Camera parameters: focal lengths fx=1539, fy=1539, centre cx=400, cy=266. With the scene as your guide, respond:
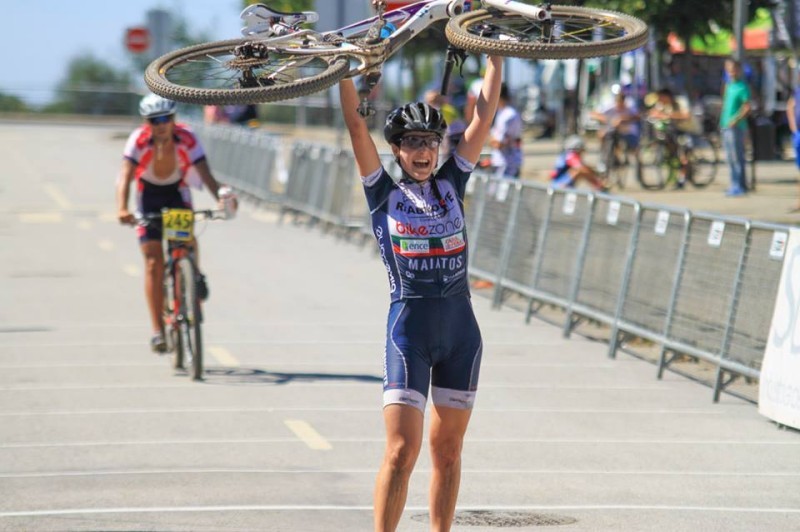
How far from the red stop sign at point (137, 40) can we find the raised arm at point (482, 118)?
1868 inches

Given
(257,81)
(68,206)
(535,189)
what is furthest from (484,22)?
(68,206)

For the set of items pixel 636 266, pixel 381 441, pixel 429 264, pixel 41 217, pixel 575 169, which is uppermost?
pixel 429 264

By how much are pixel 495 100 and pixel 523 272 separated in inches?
361

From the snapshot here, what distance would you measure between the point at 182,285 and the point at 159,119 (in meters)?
1.33

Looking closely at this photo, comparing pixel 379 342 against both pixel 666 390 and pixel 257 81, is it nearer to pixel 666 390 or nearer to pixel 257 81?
pixel 666 390

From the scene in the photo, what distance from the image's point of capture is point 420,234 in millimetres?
6852

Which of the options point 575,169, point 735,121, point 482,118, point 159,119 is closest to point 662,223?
point 159,119

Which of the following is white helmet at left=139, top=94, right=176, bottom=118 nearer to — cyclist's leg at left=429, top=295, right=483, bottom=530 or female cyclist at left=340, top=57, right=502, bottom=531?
female cyclist at left=340, top=57, right=502, bottom=531

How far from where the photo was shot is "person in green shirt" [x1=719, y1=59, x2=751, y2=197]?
24.0 metres

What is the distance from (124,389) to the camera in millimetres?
11875

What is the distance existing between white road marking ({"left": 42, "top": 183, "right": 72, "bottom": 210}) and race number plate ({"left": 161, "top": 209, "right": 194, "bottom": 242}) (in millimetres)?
17225

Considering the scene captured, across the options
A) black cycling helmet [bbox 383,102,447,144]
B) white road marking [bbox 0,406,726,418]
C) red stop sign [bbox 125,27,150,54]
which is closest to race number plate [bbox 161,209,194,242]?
white road marking [bbox 0,406,726,418]

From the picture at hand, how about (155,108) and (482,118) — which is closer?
(482,118)

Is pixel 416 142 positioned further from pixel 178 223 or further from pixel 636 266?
pixel 636 266
